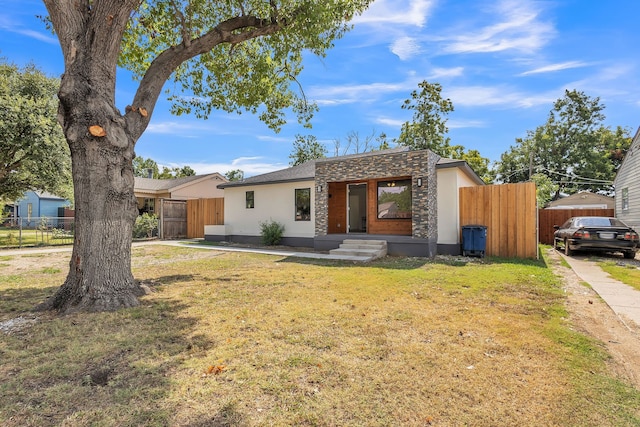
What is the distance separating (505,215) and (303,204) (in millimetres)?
7524

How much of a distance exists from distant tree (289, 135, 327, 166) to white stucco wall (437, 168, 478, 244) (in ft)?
80.4

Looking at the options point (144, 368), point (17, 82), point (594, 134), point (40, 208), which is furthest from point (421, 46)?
point (40, 208)

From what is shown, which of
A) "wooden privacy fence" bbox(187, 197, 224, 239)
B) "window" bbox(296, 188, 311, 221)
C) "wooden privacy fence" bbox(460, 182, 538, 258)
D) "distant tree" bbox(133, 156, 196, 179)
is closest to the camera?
"wooden privacy fence" bbox(460, 182, 538, 258)

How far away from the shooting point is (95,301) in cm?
450

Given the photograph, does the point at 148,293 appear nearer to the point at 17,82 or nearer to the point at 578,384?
the point at 578,384

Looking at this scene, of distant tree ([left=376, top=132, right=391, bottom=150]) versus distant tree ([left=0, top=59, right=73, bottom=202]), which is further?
distant tree ([left=376, top=132, right=391, bottom=150])

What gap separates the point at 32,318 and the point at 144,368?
2655 millimetres

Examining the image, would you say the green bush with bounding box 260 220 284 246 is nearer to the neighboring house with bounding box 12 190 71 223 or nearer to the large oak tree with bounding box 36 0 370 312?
the large oak tree with bounding box 36 0 370 312

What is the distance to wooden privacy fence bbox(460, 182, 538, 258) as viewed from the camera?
9.76 m

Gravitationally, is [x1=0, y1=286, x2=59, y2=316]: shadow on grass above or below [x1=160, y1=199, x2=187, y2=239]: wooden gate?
below

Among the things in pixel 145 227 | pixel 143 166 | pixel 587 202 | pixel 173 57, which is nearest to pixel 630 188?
pixel 587 202

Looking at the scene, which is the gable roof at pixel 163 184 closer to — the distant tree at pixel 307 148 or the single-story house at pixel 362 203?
the single-story house at pixel 362 203

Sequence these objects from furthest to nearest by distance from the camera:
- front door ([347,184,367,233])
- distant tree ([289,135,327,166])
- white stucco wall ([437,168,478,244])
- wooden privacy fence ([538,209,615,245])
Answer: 1. distant tree ([289,135,327,166])
2. wooden privacy fence ([538,209,615,245])
3. front door ([347,184,367,233])
4. white stucco wall ([437,168,478,244])

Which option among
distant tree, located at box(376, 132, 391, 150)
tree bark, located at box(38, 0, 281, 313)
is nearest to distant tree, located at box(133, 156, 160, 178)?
distant tree, located at box(376, 132, 391, 150)
